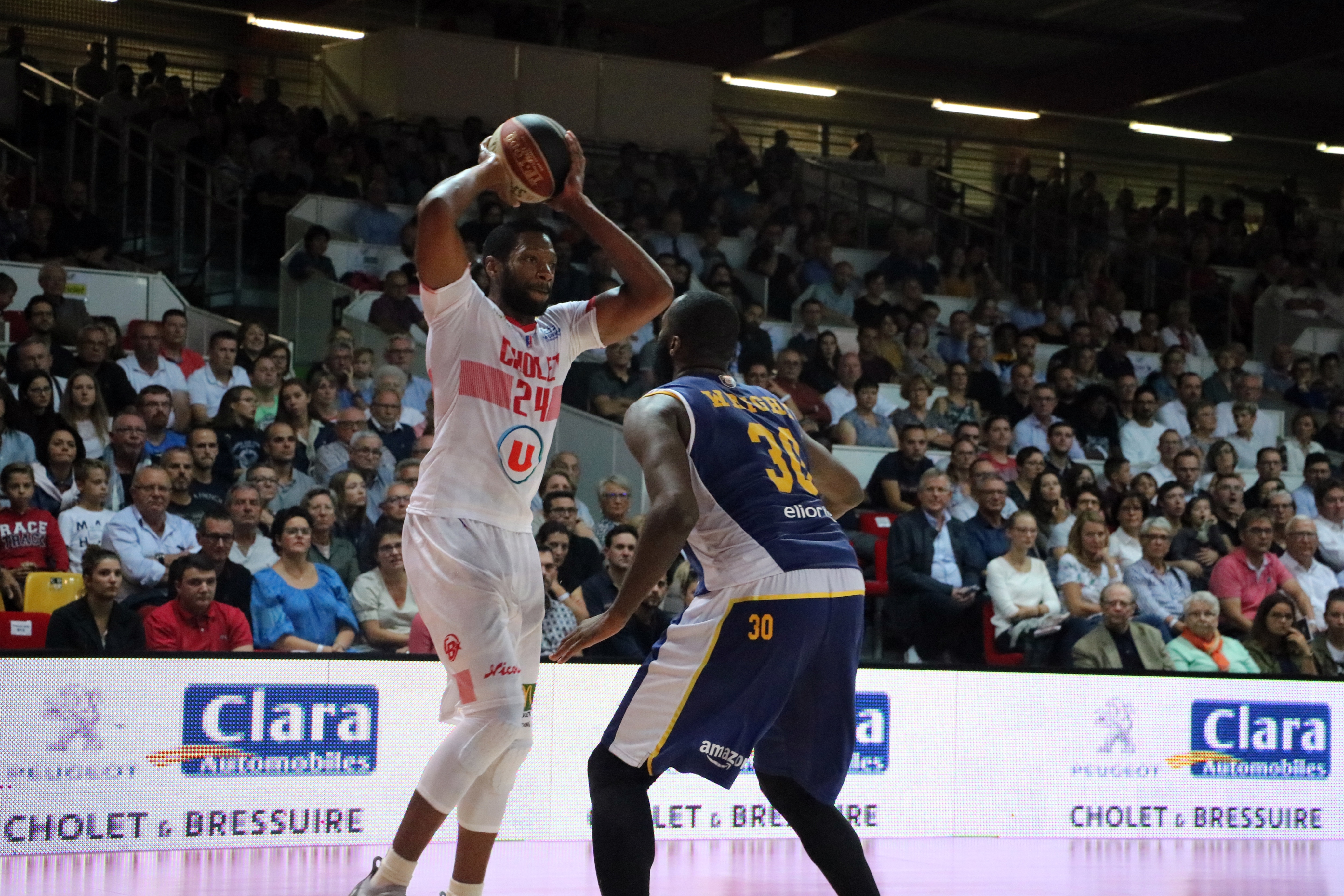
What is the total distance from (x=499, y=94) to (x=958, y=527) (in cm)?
1048

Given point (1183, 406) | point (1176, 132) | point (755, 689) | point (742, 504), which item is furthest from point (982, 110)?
point (755, 689)

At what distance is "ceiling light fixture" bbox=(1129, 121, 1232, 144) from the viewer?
987 inches

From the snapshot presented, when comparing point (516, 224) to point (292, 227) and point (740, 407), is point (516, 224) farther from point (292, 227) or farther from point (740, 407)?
point (292, 227)

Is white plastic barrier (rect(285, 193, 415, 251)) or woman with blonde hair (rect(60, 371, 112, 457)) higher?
white plastic barrier (rect(285, 193, 415, 251))

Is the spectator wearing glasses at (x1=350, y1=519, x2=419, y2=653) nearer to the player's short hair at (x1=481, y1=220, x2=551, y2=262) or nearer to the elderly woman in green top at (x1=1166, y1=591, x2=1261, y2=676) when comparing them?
the player's short hair at (x1=481, y1=220, x2=551, y2=262)

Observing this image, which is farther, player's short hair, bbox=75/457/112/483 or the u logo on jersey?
player's short hair, bbox=75/457/112/483

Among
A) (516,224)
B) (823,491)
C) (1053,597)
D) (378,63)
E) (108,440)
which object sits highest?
(378,63)

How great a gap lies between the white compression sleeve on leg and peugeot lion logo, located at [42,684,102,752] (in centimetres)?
277

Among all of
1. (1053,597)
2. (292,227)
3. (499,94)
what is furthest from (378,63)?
(1053,597)

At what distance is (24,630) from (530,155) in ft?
14.2

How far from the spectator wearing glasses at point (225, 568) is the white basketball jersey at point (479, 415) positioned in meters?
3.65

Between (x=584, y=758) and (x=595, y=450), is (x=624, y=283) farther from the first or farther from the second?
(x=595, y=450)

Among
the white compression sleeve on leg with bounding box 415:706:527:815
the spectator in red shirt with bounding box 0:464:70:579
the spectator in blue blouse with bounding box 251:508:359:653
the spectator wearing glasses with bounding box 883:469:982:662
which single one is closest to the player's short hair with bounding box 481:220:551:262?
the white compression sleeve on leg with bounding box 415:706:527:815

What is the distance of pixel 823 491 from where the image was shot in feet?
17.1
